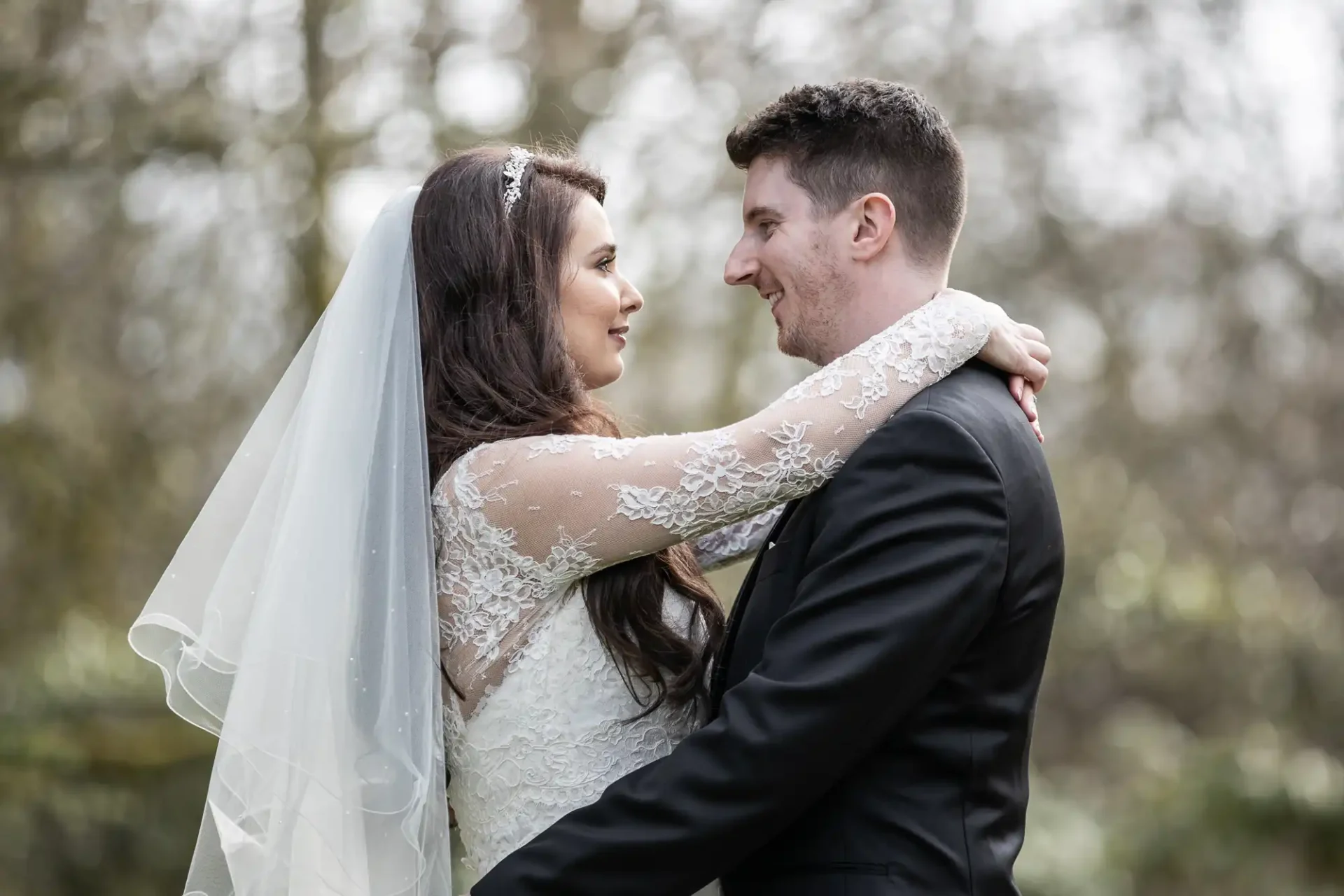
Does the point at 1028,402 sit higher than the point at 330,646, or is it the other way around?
the point at 1028,402

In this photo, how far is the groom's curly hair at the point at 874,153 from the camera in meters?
2.79

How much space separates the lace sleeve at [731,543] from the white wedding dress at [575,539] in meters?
0.64

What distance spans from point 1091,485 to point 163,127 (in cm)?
595

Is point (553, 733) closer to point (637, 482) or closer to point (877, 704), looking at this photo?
point (637, 482)

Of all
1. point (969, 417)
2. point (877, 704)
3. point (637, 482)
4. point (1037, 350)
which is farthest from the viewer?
point (1037, 350)

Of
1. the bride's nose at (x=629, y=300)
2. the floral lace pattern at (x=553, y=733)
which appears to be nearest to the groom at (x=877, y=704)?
the floral lace pattern at (x=553, y=733)

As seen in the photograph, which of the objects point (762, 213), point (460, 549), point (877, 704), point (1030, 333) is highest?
point (762, 213)

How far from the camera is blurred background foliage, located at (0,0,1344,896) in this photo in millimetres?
6406

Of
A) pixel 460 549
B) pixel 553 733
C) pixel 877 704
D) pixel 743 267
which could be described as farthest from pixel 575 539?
pixel 743 267

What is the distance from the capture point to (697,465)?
2412 mm

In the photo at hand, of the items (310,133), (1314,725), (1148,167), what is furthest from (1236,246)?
(310,133)

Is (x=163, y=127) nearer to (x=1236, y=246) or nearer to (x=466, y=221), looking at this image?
(x=466, y=221)

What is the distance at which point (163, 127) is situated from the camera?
6305 millimetres

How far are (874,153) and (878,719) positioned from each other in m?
1.29
